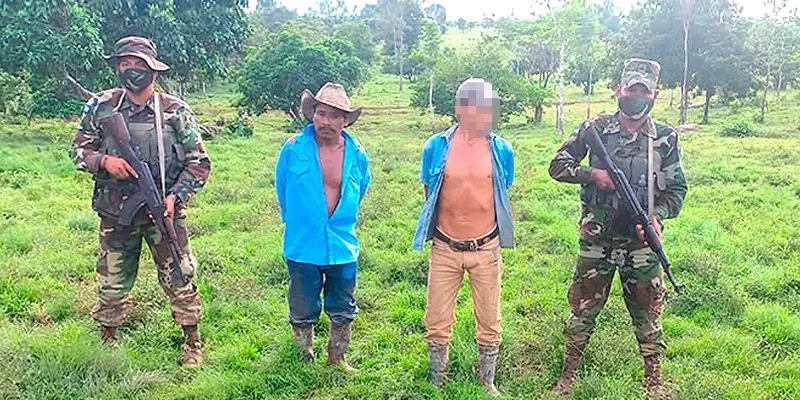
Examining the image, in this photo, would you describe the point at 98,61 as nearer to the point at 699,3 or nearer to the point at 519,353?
the point at 519,353

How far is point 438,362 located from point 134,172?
225cm

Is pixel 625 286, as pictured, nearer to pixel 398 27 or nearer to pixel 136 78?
pixel 136 78

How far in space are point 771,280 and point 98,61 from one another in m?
14.2

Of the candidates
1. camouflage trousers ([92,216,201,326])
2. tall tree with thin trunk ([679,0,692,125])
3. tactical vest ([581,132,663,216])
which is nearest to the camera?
tactical vest ([581,132,663,216])

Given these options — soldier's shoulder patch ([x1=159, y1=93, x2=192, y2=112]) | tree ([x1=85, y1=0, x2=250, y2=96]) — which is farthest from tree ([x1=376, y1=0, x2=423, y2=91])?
soldier's shoulder patch ([x1=159, y1=93, x2=192, y2=112])

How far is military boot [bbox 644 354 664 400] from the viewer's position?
4.16 metres

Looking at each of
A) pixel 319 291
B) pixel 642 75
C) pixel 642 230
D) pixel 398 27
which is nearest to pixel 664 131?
pixel 642 75

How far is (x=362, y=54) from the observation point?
1890 inches

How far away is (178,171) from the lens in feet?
14.5

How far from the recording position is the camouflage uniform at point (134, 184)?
13.9 feet

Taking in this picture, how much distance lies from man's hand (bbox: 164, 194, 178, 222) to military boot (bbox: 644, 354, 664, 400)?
3.12 metres

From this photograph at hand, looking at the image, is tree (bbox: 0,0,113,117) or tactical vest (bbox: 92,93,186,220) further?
tree (bbox: 0,0,113,117)

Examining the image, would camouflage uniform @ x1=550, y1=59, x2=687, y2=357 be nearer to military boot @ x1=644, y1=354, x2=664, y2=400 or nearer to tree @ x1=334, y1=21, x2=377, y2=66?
military boot @ x1=644, y1=354, x2=664, y2=400

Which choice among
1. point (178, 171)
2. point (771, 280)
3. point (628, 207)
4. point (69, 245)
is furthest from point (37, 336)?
point (771, 280)
